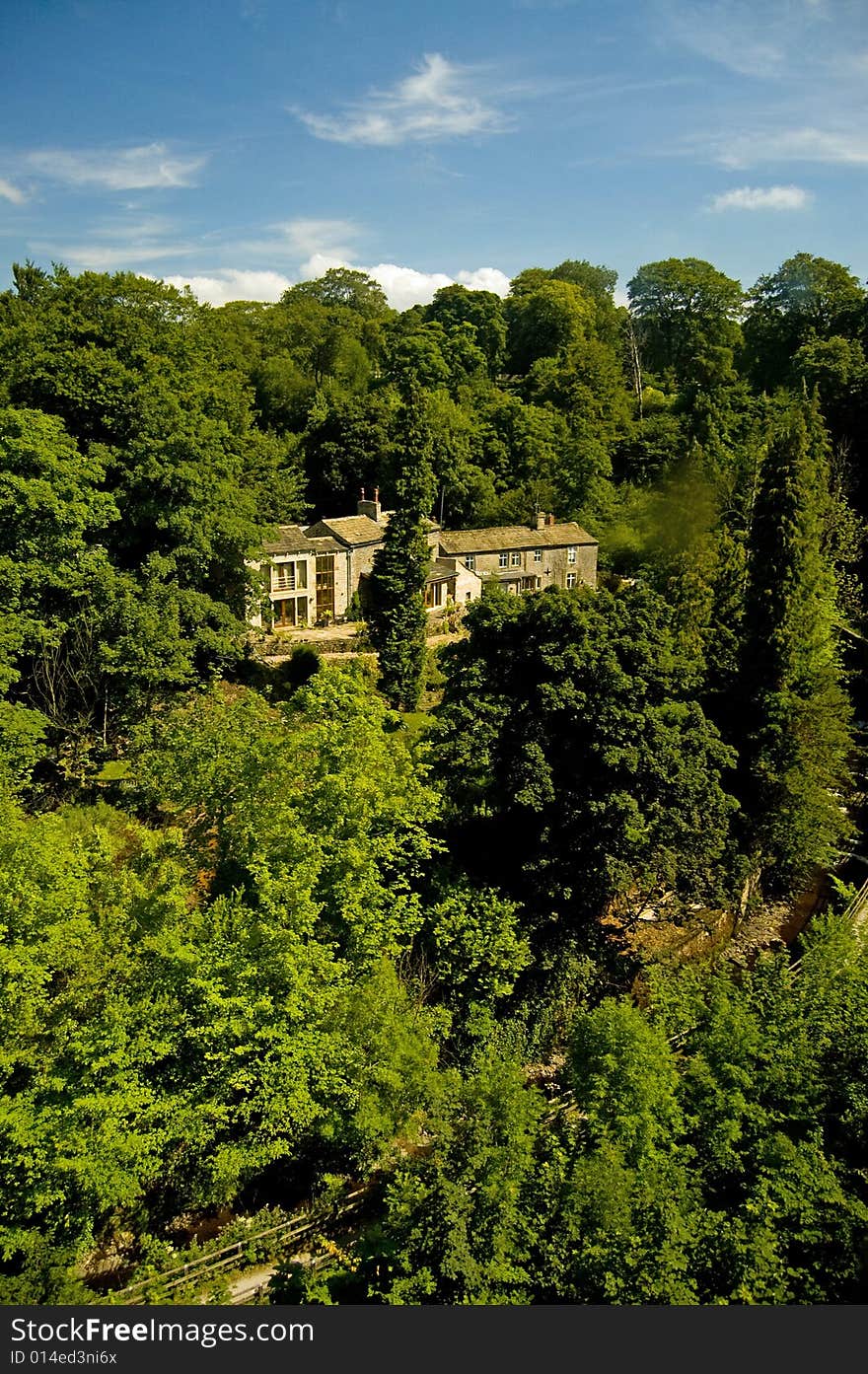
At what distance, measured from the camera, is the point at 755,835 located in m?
24.2

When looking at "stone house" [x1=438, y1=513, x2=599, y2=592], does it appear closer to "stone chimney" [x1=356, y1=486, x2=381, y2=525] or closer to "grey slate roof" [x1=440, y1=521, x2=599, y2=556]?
"grey slate roof" [x1=440, y1=521, x2=599, y2=556]

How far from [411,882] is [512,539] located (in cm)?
3291

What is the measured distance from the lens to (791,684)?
2514 cm

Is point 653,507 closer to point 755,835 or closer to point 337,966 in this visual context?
point 755,835

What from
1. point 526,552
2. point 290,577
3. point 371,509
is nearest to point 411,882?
point 290,577

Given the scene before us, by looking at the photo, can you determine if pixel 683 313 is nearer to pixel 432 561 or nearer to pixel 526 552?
pixel 526 552

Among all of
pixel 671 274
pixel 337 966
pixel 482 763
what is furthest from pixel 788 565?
pixel 671 274

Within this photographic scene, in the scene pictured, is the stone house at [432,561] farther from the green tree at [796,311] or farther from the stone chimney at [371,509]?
the green tree at [796,311]

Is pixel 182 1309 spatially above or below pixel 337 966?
below

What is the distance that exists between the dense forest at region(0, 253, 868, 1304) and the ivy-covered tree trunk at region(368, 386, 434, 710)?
174 millimetres

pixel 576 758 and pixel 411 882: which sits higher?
pixel 576 758

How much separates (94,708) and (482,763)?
14.1m

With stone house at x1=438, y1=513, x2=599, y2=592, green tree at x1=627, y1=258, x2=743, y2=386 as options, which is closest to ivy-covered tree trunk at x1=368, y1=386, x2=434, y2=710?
stone house at x1=438, y1=513, x2=599, y2=592

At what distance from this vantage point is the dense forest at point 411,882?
40.0 ft
